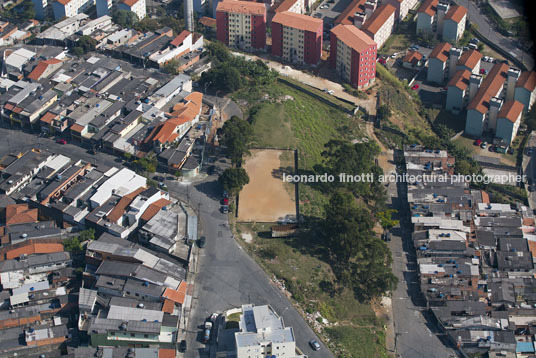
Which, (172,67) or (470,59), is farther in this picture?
(470,59)

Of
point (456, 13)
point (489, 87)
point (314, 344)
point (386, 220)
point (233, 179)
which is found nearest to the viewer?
point (314, 344)

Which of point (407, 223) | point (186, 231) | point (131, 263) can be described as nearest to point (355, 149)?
point (407, 223)

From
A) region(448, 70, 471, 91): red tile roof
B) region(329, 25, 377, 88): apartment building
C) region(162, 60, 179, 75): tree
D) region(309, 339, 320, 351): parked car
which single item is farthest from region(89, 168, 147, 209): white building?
region(448, 70, 471, 91): red tile roof

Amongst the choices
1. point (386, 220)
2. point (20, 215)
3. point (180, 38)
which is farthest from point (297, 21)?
point (20, 215)

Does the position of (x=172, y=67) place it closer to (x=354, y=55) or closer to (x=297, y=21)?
(x=297, y=21)

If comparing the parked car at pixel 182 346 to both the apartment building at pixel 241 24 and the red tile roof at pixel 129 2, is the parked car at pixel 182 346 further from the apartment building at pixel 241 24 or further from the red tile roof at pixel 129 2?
the red tile roof at pixel 129 2

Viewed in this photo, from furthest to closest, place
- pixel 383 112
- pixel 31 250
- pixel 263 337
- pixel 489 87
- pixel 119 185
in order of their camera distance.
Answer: pixel 489 87, pixel 383 112, pixel 119 185, pixel 31 250, pixel 263 337

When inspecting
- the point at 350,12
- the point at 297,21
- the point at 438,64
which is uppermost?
the point at 297,21
